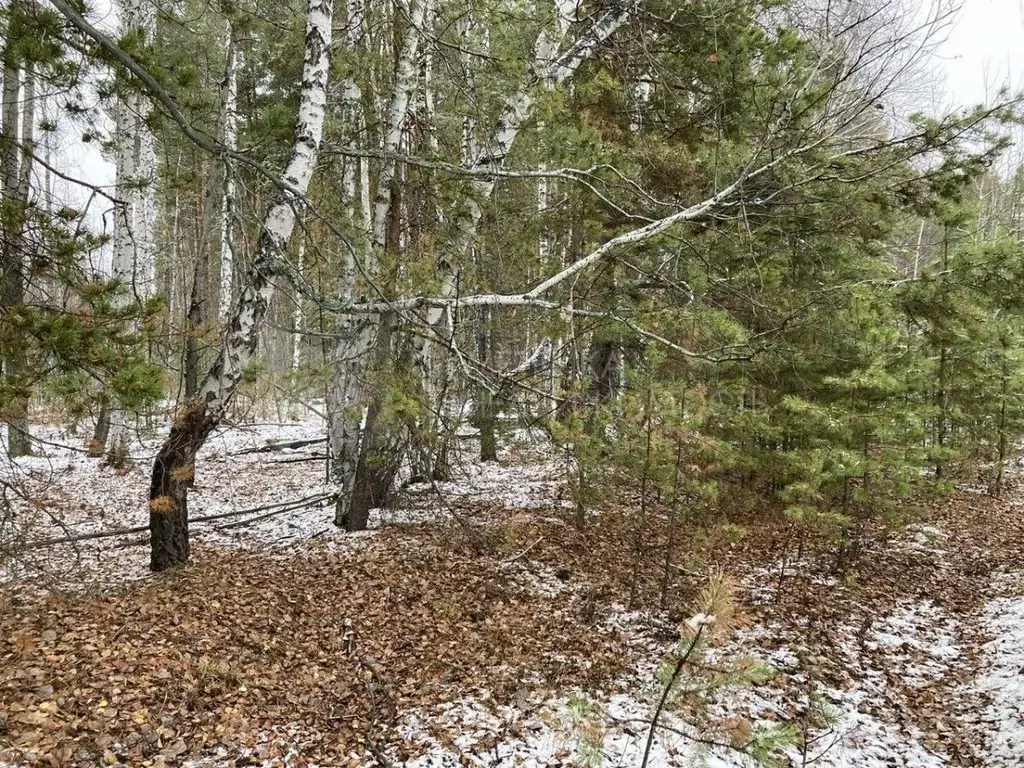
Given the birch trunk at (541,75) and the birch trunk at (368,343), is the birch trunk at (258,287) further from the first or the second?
the birch trunk at (541,75)

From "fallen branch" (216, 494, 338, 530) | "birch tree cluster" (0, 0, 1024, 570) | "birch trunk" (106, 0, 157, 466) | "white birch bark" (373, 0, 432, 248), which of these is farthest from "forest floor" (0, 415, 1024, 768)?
"white birch bark" (373, 0, 432, 248)

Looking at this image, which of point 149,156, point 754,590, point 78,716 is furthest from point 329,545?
point 149,156

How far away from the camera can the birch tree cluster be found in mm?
3840

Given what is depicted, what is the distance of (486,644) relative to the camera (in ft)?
16.5

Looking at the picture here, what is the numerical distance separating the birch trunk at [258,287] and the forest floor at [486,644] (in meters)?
0.80

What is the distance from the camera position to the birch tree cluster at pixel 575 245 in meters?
3.84

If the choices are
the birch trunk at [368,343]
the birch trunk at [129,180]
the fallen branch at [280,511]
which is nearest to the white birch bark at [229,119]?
the birch trunk at [129,180]

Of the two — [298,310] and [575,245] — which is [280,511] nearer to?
[298,310]

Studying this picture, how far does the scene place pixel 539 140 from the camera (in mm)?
7293

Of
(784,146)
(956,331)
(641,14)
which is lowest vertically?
(956,331)

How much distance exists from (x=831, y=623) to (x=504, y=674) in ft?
10.1

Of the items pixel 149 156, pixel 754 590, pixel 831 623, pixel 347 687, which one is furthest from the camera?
pixel 149 156

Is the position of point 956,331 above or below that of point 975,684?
above

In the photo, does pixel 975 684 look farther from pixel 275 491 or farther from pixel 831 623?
pixel 275 491
